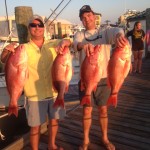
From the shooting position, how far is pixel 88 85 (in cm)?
356

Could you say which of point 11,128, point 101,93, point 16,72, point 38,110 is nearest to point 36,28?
point 16,72

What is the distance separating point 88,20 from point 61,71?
89 cm

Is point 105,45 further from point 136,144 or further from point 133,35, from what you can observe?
point 133,35

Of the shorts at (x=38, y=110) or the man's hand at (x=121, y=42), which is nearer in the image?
the man's hand at (x=121, y=42)

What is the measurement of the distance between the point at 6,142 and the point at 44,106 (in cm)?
276

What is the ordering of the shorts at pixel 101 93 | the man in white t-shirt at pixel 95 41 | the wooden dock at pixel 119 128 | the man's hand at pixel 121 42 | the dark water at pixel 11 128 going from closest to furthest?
the man's hand at pixel 121 42, the man in white t-shirt at pixel 95 41, the shorts at pixel 101 93, the wooden dock at pixel 119 128, the dark water at pixel 11 128

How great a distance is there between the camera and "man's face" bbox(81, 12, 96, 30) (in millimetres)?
3775

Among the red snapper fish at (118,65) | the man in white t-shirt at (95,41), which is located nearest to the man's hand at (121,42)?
the red snapper fish at (118,65)

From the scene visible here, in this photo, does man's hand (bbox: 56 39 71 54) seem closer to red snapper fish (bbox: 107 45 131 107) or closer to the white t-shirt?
the white t-shirt

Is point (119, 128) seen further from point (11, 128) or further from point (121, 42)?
point (11, 128)

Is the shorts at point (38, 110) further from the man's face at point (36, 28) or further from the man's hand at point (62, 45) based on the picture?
the man's face at point (36, 28)

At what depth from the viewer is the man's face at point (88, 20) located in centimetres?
378

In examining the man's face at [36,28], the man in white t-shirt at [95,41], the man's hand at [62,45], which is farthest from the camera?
the man in white t-shirt at [95,41]

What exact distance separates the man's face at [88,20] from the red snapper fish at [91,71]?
0.61 metres
